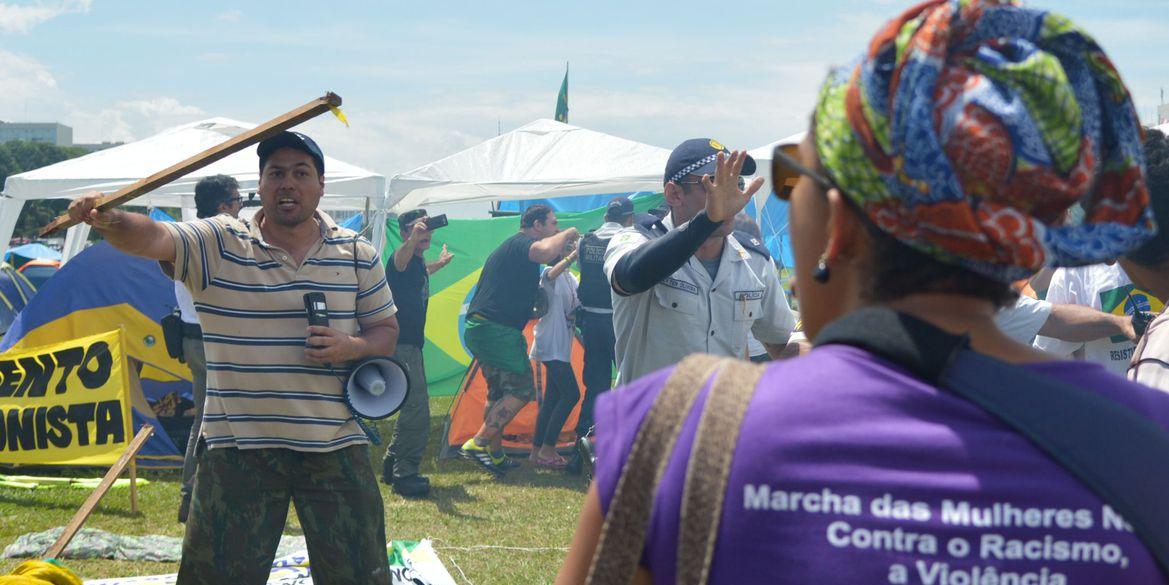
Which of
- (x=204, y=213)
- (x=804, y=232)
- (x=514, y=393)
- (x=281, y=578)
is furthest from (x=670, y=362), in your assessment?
(x=514, y=393)

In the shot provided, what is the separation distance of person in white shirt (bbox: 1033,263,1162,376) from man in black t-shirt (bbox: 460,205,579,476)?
4777mm

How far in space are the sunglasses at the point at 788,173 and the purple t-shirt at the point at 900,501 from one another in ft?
0.68

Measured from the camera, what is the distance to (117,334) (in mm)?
7980

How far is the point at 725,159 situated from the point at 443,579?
289 centimetres

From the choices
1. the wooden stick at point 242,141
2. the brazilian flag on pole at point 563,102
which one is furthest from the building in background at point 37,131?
the wooden stick at point 242,141

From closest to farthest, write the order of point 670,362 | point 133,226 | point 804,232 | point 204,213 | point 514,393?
point 804,232, point 133,226, point 670,362, point 204,213, point 514,393

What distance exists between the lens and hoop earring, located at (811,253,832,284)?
1.12m

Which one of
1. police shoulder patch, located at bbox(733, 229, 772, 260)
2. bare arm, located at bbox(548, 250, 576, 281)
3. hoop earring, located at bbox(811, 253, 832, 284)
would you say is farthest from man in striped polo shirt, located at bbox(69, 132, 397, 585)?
bare arm, located at bbox(548, 250, 576, 281)

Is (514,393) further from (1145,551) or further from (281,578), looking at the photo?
(1145,551)

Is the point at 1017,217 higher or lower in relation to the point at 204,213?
higher

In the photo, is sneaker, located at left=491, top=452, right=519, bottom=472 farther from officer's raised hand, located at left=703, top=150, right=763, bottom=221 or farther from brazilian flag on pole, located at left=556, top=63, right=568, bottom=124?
brazilian flag on pole, located at left=556, top=63, right=568, bottom=124

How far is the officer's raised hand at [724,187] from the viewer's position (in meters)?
3.54

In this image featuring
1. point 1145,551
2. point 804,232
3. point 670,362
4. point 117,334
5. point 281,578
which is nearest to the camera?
point 1145,551

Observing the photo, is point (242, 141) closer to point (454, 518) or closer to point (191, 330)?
point (191, 330)
